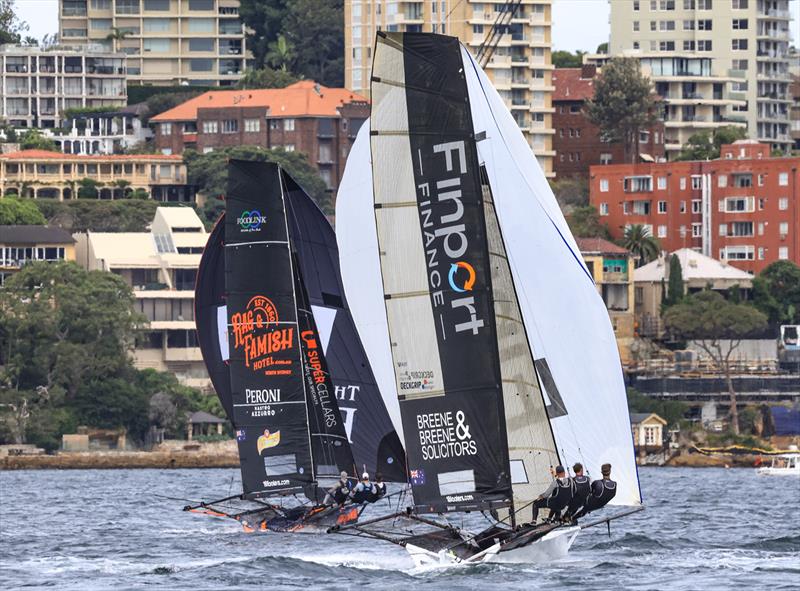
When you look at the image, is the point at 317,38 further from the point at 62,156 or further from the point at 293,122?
the point at 62,156

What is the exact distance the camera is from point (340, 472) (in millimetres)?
38062

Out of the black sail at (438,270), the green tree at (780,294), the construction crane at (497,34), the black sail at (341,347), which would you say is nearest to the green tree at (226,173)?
the construction crane at (497,34)

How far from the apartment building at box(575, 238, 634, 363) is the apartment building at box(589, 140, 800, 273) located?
761 centimetres

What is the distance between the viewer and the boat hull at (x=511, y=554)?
28.5 m

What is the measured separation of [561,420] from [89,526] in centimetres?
1800

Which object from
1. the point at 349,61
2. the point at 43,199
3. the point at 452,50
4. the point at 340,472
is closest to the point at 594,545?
the point at 340,472

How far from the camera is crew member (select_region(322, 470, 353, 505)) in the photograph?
36.5 m

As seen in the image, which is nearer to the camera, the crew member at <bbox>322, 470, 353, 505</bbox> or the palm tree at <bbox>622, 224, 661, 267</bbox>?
the crew member at <bbox>322, 470, 353, 505</bbox>

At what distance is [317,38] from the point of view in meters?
152

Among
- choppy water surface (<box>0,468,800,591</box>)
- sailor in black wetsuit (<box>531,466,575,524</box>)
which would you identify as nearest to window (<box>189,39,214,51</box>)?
choppy water surface (<box>0,468,800,591</box>)

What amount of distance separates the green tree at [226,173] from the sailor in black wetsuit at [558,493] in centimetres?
9531

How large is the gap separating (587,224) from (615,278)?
29.2ft

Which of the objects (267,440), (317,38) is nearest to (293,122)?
(317,38)

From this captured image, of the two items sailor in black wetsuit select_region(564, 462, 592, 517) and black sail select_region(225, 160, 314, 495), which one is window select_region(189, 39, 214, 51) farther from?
sailor in black wetsuit select_region(564, 462, 592, 517)
